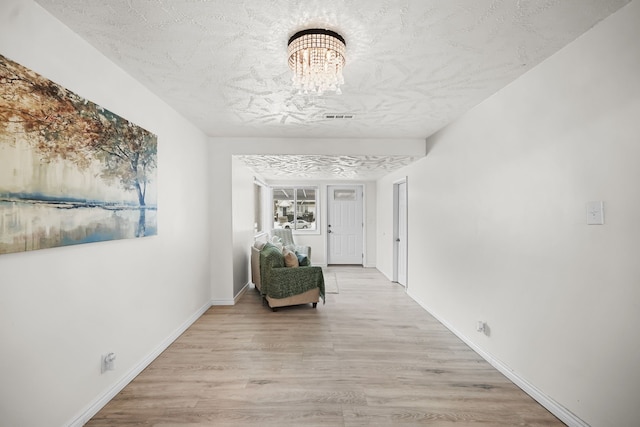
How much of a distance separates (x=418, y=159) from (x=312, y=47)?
3.04 meters

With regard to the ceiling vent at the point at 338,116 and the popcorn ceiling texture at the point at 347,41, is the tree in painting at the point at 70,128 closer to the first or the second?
the popcorn ceiling texture at the point at 347,41

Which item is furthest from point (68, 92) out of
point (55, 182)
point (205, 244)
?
point (205, 244)

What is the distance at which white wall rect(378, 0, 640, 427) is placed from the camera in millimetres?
1529

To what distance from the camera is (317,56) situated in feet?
5.58

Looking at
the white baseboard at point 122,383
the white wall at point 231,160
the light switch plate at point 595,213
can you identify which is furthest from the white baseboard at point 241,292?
the light switch plate at point 595,213

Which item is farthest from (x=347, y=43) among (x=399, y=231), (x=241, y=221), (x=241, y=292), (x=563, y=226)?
(x=399, y=231)

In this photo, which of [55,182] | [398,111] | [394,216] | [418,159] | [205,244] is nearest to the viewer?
[55,182]

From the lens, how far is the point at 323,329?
3.32 meters

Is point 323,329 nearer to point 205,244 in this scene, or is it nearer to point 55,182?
point 205,244

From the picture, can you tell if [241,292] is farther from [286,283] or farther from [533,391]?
[533,391]

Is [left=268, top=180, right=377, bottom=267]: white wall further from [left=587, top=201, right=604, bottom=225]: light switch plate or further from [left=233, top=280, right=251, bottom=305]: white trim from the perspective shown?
[left=587, top=201, right=604, bottom=225]: light switch plate

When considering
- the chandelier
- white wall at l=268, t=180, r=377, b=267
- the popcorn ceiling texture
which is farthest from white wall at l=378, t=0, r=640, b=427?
white wall at l=268, t=180, r=377, b=267

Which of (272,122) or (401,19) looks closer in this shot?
(401,19)

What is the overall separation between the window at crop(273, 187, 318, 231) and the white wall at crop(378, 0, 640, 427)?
4.58 metres
